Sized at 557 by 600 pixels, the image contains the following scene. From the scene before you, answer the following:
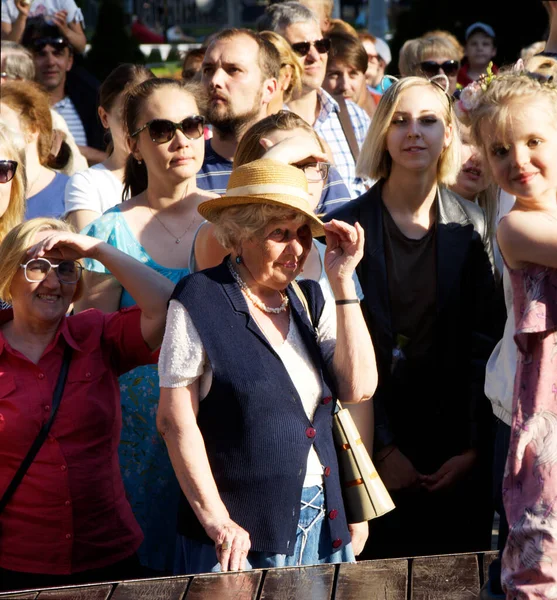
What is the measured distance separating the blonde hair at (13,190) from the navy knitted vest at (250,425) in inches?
43.9

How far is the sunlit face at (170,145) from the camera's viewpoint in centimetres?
403

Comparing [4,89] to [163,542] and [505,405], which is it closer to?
[163,542]

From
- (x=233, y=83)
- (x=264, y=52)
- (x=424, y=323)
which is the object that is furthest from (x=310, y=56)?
(x=424, y=323)

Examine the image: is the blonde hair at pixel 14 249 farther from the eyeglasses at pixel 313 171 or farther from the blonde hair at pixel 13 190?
the eyeglasses at pixel 313 171

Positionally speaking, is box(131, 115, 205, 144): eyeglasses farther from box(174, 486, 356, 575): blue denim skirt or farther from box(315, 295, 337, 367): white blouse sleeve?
box(174, 486, 356, 575): blue denim skirt

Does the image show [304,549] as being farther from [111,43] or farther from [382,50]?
[111,43]

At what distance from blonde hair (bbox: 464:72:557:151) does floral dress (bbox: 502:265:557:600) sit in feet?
1.53

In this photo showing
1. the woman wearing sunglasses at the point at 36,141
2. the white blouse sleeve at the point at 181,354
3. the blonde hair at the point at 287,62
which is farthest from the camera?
the blonde hair at the point at 287,62

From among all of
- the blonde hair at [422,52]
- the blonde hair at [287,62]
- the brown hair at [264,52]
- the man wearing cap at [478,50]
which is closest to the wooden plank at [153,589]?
the brown hair at [264,52]

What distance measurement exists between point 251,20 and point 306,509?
36826mm

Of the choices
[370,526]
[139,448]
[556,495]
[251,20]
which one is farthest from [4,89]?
[251,20]

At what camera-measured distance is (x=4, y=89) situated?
17.4 ft

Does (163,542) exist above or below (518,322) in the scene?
below

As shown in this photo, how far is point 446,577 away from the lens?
9.41 ft
